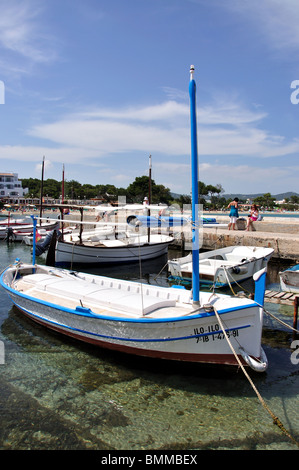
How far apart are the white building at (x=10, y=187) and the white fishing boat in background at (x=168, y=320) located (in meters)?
117

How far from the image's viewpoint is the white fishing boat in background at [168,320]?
6.86m

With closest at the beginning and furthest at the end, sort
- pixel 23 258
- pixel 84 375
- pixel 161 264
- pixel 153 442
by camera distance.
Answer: pixel 153 442 → pixel 84 375 → pixel 161 264 → pixel 23 258

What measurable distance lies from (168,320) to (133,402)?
1739 millimetres

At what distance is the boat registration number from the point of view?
6887 mm

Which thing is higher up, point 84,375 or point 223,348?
point 223,348

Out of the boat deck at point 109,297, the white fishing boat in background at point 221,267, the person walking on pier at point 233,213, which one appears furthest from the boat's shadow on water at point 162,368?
the person walking on pier at point 233,213

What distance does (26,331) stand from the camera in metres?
10.0

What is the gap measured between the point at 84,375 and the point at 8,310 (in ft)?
19.2

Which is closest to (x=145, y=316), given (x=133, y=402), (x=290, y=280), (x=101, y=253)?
(x=133, y=402)

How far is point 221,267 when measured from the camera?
1373cm

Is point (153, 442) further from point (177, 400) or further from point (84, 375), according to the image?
point (84, 375)
